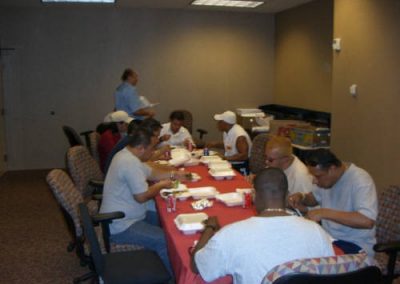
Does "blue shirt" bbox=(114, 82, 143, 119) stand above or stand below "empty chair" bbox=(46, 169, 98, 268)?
above

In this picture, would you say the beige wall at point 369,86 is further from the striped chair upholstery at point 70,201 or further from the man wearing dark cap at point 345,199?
the striped chair upholstery at point 70,201

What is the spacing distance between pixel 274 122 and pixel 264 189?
517 centimetres

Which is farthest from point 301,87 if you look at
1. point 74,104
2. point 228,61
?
point 74,104

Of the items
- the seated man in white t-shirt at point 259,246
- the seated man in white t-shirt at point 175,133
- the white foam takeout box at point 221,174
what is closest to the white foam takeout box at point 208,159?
the white foam takeout box at point 221,174

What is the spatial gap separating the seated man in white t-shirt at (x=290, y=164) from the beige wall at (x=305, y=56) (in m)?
3.60

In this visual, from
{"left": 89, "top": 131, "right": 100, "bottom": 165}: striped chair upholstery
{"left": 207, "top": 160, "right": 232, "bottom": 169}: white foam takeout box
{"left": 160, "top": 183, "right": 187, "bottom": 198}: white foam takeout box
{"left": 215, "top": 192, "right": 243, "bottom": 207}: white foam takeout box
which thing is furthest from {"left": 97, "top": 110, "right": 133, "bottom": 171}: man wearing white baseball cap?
{"left": 215, "top": 192, "right": 243, "bottom": 207}: white foam takeout box

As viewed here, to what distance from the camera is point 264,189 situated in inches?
76.1

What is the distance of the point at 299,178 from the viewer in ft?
10.7

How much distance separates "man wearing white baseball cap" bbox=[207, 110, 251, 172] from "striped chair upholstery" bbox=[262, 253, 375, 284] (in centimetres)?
343

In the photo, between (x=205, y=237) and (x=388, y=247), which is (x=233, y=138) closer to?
(x=388, y=247)

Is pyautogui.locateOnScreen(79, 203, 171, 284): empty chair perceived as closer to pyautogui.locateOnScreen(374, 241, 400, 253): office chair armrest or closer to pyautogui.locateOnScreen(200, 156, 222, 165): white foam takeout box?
pyautogui.locateOnScreen(374, 241, 400, 253): office chair armrest

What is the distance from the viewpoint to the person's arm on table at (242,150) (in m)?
5.16

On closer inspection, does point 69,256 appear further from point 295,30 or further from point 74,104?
point 295,30

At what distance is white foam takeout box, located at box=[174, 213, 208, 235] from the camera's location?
2480mm
